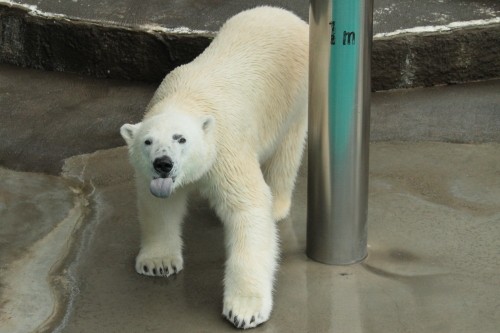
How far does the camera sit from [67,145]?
4.68 m

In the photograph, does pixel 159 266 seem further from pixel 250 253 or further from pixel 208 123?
pixel 208 123

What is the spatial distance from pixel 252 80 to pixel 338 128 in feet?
1.44

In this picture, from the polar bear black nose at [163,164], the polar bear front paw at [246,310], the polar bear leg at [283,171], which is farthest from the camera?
the polar bear leg at [283,171]

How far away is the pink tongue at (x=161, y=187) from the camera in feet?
9.61

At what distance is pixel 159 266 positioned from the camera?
133 inches

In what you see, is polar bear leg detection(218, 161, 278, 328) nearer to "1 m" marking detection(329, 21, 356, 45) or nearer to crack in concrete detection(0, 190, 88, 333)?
"1 m" marking detection(329, 21, 356, 45)

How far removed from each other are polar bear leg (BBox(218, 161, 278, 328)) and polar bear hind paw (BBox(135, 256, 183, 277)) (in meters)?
0.28

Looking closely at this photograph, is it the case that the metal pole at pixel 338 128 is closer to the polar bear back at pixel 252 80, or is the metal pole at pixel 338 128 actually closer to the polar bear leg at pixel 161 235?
the polar bear back at pixel 252 80

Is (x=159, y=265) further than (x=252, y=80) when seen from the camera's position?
No

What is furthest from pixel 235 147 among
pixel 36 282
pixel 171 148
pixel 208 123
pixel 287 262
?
pixel 36 282

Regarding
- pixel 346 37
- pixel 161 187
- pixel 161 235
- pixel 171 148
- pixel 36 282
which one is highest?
pixel 346 37

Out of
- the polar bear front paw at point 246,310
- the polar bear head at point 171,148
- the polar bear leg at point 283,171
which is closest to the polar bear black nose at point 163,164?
the polar bear head at point 171,148

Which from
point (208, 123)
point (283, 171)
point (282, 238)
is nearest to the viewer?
point (208, 123)

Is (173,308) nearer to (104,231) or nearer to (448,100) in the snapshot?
(104,231)
